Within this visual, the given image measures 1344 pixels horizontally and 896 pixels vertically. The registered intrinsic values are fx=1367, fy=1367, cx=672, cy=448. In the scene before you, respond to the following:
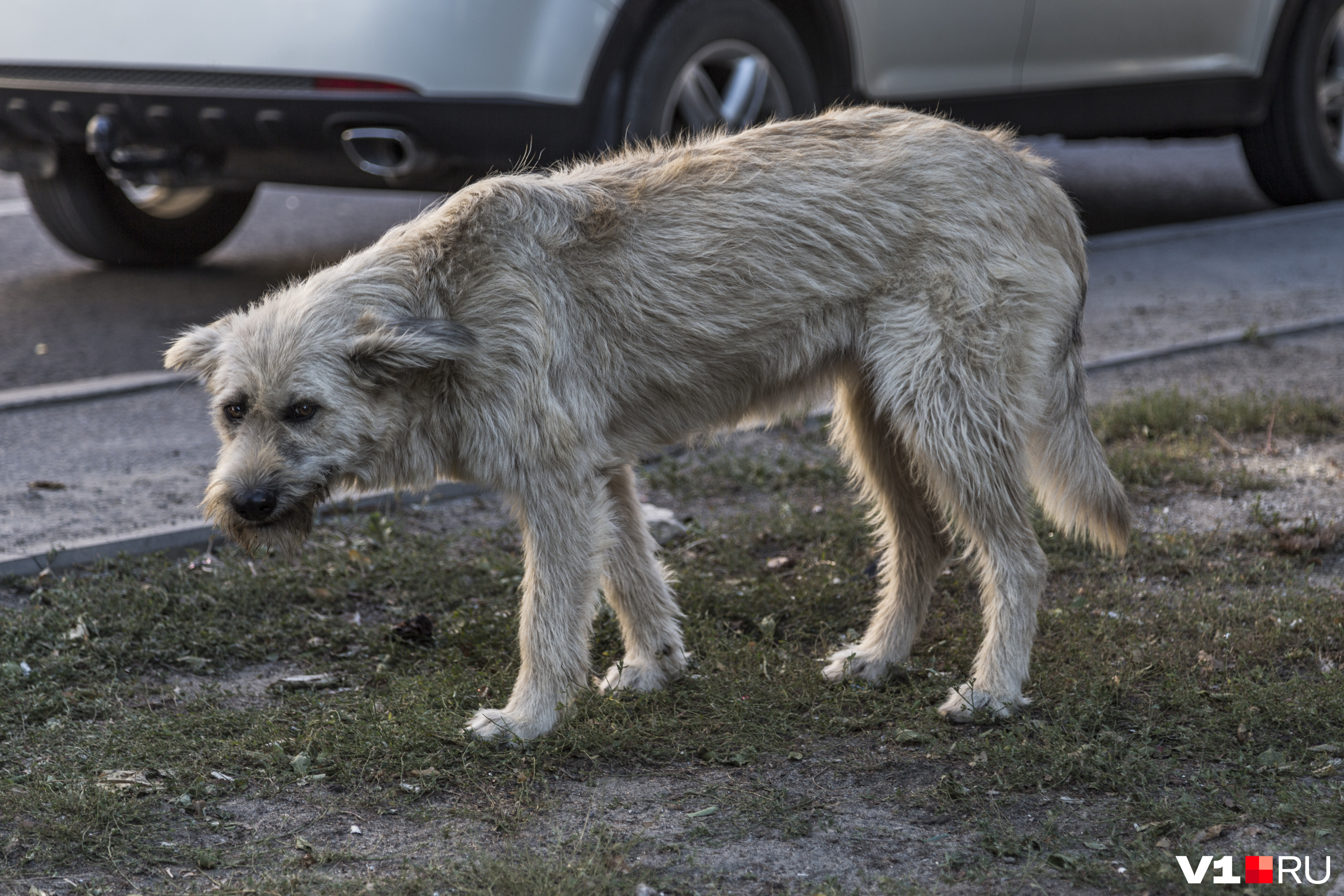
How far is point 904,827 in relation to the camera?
10.5 feet

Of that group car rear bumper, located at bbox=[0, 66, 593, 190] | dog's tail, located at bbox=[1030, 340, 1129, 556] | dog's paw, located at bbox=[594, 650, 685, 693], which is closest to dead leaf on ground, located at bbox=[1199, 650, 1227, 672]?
dog's tail, located at bbox=[1030, 340, 1129, 556]

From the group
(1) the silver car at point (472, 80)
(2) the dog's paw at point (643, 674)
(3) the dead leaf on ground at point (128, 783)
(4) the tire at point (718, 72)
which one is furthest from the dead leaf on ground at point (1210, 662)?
(4) the tire at point (718, 72)

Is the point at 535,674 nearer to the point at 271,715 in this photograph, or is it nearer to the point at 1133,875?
the point at 271,715

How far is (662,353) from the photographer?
3801 mm

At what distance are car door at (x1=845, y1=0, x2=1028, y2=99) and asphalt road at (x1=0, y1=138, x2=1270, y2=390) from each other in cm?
243

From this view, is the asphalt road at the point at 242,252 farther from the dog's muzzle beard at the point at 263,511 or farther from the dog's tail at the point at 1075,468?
the dog's tail at the point at 1075,468

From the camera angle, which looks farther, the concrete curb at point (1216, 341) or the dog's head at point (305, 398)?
the concrete curb at point (1216, 341)

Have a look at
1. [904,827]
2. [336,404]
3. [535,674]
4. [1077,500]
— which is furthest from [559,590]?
[1077,500]

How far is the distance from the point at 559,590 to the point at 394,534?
5.25 ft

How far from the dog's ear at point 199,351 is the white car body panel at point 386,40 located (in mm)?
2646

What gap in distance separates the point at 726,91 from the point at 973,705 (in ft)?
13.4

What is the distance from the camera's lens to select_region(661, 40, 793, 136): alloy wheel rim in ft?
21.9

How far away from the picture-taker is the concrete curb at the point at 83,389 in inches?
240

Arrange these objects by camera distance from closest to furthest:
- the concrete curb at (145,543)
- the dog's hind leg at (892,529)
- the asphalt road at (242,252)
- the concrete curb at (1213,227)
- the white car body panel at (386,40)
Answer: the dog's hind leg at (892,529)
the concrete curb at (145,543)
the white car body panel at (386,40)
the asphalt road at (242,252)
the concrete curb at (1213,227)
